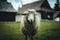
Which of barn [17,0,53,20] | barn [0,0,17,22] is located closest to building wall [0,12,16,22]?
barn [0,0,17,22]

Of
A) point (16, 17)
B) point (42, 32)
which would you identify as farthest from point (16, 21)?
point (42, 32)

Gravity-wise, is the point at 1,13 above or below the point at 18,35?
above

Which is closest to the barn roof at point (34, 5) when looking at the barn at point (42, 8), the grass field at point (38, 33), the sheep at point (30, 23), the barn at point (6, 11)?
the barn at point (42, 8)

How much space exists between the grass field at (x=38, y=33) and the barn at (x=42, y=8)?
0.36 feet

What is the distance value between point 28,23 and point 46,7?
0.76 meters

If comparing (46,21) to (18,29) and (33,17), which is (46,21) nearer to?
(18,29)

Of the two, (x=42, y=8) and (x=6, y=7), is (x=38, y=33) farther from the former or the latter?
(x=6, y=7)

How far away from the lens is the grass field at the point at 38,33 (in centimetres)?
424

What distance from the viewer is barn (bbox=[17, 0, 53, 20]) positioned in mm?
4274

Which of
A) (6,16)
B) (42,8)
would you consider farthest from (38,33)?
(6,16)

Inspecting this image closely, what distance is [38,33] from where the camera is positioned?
14.0ft

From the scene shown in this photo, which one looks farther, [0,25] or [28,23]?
[0,25]

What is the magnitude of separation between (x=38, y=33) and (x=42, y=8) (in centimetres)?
40

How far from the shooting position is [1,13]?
4180mm
